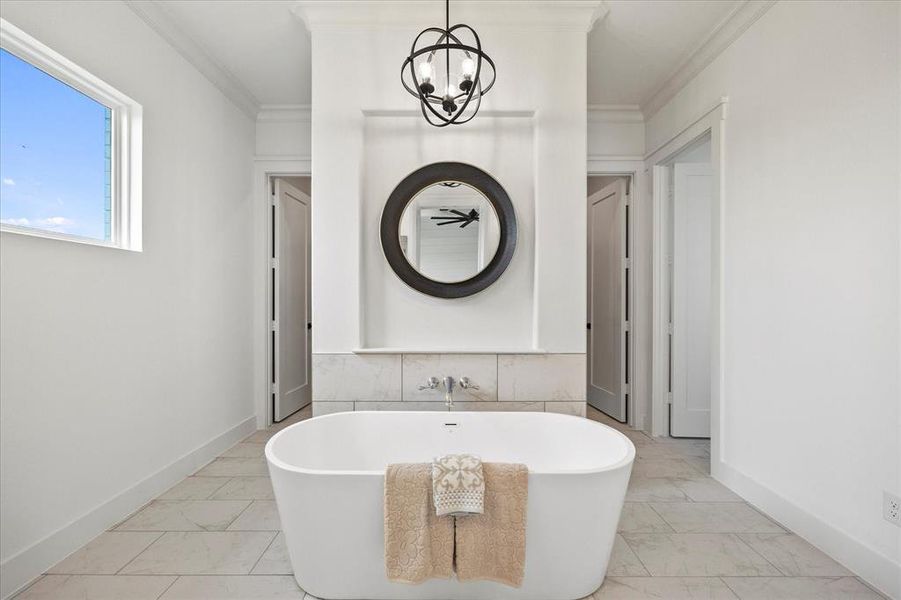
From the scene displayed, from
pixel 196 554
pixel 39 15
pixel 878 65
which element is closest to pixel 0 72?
pixel 39 15

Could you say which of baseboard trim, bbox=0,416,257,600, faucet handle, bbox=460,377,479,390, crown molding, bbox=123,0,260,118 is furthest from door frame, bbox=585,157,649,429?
baseboard trim, bbox=0,416,257,600

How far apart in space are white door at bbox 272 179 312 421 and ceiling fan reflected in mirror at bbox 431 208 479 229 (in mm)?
1936

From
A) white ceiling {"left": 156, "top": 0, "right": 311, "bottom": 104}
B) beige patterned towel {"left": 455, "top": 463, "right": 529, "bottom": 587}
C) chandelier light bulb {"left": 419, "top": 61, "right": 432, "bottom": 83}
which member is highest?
white ceiling {"left": 156, "top": 0, "right": 311, "bottom": 104}

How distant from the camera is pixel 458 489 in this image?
1.53 meters

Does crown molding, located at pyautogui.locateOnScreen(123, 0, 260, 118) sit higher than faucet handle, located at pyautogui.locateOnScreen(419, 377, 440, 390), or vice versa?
crown molding, located at pyautogui.locateOnScreen(123, 0, 260, 118)

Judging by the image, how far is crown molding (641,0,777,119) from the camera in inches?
94.3

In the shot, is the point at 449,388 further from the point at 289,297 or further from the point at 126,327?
the point at 289,297

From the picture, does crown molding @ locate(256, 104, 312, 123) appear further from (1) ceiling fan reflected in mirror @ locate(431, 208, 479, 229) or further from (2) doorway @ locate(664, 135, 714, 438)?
(2) doorway @ locate(664, 135, 714, 438)

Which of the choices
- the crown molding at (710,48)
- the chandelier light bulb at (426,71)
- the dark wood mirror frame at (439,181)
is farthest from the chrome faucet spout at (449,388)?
the crown molding at (710,48)

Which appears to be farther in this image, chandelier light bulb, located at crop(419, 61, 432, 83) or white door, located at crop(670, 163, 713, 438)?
white door, located at crop(670, 163, 713, 438)

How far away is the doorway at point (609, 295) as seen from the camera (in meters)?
3.87

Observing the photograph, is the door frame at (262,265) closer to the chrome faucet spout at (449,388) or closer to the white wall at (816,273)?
the chrome faucet spout at (449,388)

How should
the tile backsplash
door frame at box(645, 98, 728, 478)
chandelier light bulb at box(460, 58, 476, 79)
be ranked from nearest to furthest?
chandelier light bulb at box(460, 58, 476, 79) → the tile backsplash → door frame at box(645, 98, 728, 478)

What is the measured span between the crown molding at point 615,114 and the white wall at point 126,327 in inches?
113
